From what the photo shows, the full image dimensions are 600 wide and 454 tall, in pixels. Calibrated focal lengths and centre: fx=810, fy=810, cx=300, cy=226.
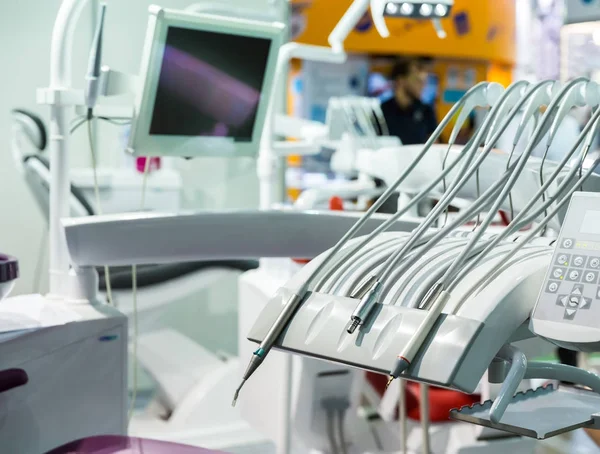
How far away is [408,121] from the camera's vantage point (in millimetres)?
5293

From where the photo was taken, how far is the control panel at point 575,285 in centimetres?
77

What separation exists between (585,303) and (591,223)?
9cm

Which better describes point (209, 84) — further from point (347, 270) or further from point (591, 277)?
point (591, 277)

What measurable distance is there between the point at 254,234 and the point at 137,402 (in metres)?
1.91

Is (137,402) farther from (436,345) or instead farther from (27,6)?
(436,345)

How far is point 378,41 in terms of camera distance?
6344mm

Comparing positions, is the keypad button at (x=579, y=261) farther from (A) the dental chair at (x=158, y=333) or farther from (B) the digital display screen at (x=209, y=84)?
(A) the dental chair at (x=158, y=333)

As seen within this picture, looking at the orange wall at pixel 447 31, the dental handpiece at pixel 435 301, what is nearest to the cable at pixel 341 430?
the dental handpiece at pixel 435 301

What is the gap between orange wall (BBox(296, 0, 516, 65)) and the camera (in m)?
5.96

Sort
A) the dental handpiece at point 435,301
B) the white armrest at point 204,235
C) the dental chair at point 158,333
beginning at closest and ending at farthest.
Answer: the dental handpiece at point 435,301 < the white armrest at point 204,235 < the dental chair at point 158,333

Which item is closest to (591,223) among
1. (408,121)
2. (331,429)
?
(331,429)

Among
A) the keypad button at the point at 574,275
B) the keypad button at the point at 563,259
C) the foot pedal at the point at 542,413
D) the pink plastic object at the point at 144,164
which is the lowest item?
the pink plastic object at the point at 144,164

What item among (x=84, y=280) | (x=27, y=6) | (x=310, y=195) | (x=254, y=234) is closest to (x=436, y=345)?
(x=254, y=234)

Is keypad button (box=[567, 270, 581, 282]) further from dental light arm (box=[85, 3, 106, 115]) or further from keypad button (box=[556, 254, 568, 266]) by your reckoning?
dental light arm (box=[85, 3, 106, 115])
